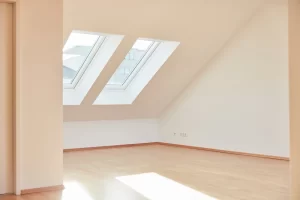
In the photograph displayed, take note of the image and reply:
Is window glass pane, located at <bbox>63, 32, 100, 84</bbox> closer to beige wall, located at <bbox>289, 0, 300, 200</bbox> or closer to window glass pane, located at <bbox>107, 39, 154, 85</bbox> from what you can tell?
window glass pane, located at <bbox>107, 39, 154, 85</bbox>

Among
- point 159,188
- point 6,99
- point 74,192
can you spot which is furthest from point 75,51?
point 159,188

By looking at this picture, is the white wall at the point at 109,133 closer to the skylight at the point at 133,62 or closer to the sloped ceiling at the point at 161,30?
the sloped ceiling at the point at 161,30

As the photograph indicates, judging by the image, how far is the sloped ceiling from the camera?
5.32 meters

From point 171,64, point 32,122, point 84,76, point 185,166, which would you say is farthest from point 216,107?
point 32,122

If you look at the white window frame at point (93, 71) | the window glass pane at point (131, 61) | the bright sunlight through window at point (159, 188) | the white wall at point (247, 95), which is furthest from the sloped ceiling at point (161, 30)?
the bright sunlight through window at point (159, 188)

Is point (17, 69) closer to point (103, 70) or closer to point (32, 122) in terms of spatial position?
point (32, 122)

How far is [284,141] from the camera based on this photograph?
5855 mm

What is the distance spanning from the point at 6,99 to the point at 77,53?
291cm

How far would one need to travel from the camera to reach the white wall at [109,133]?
7367 mm

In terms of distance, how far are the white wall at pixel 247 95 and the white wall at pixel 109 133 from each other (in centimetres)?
100

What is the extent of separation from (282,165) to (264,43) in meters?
2.09

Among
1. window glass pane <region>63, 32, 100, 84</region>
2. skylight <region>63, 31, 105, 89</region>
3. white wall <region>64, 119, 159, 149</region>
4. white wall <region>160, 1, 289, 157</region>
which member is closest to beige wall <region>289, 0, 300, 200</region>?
white wall <region>160, 1, 289, 157</region>

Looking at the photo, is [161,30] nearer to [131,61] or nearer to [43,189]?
[131,61]

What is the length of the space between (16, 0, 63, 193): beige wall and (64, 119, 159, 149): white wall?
329 cm
